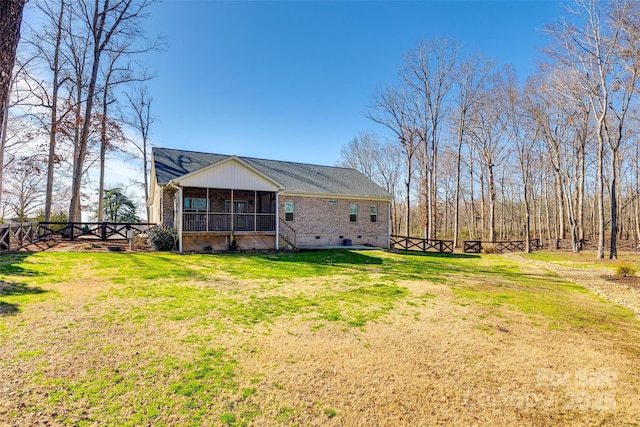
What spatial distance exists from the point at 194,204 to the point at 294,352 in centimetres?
1393

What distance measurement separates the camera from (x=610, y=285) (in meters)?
9.90

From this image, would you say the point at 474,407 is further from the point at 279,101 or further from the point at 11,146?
the point at 11,146

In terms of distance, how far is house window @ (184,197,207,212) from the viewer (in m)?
16.3

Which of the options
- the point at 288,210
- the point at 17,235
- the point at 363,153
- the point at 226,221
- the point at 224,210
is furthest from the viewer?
the point at 363,153

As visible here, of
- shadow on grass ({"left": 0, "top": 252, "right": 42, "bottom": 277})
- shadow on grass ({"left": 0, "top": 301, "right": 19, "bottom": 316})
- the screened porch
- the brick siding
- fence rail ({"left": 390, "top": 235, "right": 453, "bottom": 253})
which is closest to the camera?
shadow on grass ({"left": 0, "top": 301, "right": 19, "bottom": 316})

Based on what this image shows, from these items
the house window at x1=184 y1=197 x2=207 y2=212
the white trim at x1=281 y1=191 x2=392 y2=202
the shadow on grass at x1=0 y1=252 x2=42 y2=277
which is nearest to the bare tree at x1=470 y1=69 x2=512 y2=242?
the white trim at x1=281 y1=191 x2=392 y2=202

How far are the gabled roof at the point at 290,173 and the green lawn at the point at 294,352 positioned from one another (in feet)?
29.7

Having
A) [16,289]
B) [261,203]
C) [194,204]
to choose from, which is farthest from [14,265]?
[261,203]

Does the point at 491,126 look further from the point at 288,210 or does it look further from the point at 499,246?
the point at 288,210

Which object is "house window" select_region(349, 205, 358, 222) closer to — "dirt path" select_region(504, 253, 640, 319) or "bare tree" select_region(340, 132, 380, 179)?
"dirt path" select_region(504, 253, 640, 319)

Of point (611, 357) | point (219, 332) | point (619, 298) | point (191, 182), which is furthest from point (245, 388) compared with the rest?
point (191, 182)

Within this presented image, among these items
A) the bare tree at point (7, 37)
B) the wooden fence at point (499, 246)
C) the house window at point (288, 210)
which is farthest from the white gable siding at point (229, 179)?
the wooden fence at point (499, 246)

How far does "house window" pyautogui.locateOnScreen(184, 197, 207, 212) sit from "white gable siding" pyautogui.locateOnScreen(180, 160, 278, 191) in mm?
2495

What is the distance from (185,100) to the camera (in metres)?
21.7
